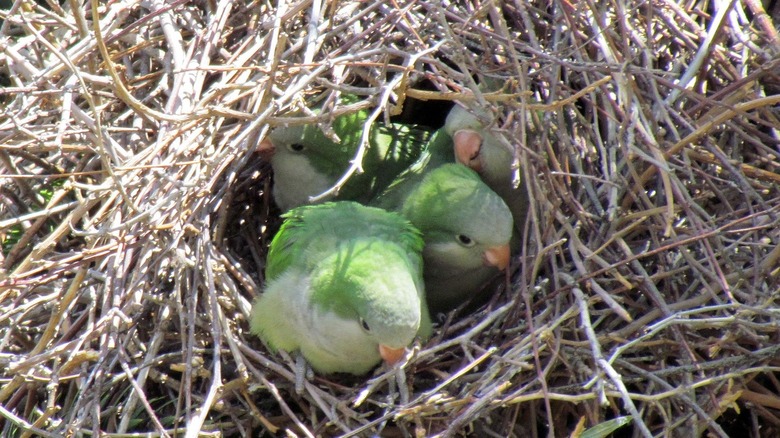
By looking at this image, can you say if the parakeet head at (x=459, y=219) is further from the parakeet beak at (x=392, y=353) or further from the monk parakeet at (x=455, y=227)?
the parakeet beak at (x=392, y=353)

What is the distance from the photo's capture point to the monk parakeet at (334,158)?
3830 millimetres

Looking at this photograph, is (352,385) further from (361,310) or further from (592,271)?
(592,271)

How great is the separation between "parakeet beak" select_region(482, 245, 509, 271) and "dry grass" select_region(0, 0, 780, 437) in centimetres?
10

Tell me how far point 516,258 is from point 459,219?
1.17ft

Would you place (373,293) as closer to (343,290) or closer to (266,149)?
(343,290)

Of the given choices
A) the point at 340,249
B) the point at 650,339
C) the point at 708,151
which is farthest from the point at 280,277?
the point at 708,151

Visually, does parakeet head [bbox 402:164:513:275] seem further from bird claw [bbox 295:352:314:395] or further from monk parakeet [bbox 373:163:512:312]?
bird claw [bbox 295:352:314:395]

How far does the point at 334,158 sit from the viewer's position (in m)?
3.92

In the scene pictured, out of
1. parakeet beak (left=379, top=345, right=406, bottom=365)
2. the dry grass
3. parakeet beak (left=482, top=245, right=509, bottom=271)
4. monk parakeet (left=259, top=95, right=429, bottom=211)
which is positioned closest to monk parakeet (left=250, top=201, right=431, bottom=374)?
parakeet beak (left=379, top=345, right=406, bottom=365)

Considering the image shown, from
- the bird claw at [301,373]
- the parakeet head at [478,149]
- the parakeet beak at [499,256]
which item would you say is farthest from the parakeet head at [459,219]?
the bird claw at [301,373]

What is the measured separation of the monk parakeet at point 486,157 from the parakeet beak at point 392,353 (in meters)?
0.98

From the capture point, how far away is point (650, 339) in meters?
2.89

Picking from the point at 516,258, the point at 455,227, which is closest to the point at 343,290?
the point at 455,227

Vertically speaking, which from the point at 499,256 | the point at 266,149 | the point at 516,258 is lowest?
the point at 516,258
